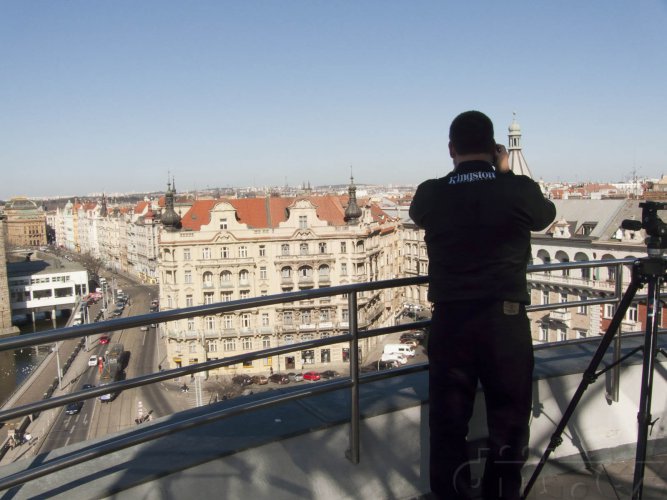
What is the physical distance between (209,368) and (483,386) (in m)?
1.06

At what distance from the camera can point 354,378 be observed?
2688 millimetres

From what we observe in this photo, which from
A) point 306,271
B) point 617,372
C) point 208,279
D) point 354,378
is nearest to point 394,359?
point 617,372

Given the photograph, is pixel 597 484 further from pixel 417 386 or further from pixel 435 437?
pixel 435 437

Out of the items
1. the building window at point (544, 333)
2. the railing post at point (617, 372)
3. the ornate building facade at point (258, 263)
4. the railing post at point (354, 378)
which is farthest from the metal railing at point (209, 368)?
the ornate building facade at point (258, 263)

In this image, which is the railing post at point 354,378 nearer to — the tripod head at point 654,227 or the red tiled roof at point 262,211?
the tripod head at point 654,227

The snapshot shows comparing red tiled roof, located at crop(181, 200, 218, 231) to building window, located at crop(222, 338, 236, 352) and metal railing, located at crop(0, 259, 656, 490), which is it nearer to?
building window, located at crop(222, 338, 236, 352)

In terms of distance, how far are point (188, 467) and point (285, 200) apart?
34.1 metres

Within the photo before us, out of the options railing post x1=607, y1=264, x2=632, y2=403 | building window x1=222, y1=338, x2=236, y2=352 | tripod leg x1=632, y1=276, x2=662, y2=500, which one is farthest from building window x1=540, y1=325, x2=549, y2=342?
building window x1=222, y1=338, x2=236, y2=352

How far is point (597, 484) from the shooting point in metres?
2.99

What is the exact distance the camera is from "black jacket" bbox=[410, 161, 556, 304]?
82.7 inches

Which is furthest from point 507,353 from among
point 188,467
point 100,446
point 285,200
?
point 285,200

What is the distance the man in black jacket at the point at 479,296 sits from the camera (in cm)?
212

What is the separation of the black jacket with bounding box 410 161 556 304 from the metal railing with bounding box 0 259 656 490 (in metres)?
0.41

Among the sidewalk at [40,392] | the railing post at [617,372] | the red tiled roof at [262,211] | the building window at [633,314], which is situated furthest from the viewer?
the red tiled roof at [262,211]
